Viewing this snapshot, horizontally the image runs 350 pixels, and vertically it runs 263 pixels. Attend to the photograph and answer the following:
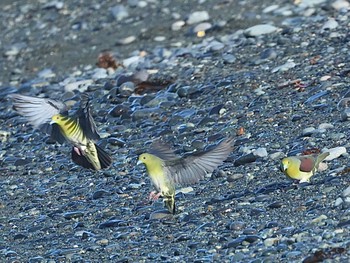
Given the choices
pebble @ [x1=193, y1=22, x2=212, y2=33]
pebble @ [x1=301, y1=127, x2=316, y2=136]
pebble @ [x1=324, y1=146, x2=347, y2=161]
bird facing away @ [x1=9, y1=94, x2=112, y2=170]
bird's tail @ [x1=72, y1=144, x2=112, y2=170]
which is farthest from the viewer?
pebble @ [x1=193, y1=22, x2=212, y2=33]

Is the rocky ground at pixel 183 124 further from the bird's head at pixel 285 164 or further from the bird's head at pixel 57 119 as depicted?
the bird's head at pixel 57 119

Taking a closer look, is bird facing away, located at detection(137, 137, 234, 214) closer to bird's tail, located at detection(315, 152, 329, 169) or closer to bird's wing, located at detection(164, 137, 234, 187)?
bird's wing, located at detection(164, 137, 234, 187)

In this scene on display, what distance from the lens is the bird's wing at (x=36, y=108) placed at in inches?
345

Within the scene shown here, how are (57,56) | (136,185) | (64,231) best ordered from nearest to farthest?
1. (64,231)
2. (136,185)
3. (57,56)

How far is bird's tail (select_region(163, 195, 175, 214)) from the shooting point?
8.02m

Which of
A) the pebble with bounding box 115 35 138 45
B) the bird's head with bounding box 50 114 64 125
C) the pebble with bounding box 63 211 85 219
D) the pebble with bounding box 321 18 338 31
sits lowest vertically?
the pebble with bounding box 115 35 138 45

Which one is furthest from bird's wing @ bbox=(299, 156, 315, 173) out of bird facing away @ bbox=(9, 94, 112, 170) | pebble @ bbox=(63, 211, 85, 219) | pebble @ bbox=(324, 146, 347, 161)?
pebble @ bbox=(63, 211, 85, 219)

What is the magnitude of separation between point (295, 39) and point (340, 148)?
3.68 m

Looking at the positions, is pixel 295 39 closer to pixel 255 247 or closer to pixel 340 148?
pixel 340 148

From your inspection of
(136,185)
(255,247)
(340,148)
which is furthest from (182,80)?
(255,247)

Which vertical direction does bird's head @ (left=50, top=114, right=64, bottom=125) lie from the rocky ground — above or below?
above

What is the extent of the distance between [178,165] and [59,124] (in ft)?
4.09

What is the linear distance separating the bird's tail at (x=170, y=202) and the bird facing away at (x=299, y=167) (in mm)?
812

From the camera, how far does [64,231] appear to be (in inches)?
332
